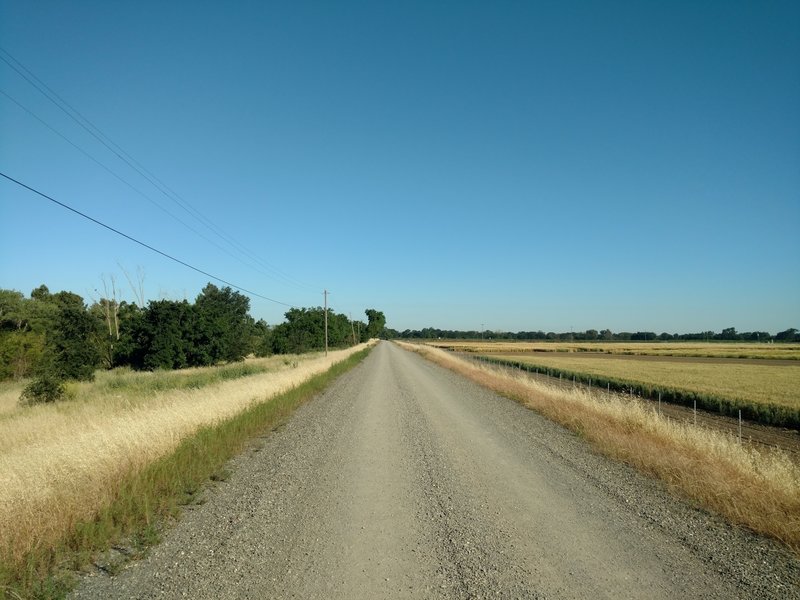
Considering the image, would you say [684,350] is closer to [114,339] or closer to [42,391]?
[114,339]

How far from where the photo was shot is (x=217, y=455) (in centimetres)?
830

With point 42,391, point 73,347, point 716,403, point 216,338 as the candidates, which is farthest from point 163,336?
point 716,403

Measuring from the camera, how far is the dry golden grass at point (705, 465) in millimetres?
5785

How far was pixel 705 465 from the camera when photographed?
25.8 feet

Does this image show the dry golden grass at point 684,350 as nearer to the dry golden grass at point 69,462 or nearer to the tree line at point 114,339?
the tree line at point 114,339

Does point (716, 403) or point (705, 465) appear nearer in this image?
point (705, 465)

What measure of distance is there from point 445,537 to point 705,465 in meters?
5.47

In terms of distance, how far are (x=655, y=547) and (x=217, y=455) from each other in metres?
6.88

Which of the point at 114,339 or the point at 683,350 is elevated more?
the point at 114,339

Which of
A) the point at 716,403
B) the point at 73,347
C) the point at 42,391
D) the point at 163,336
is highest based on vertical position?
the point at 163,336

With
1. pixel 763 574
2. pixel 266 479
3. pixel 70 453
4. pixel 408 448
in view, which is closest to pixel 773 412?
pixel 408 448

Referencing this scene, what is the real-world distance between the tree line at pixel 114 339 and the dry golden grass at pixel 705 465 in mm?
21677

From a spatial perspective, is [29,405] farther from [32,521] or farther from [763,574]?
[763,574]

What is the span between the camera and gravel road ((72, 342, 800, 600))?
3.99 m
